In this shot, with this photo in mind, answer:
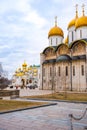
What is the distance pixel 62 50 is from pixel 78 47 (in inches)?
180

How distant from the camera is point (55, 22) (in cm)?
4853

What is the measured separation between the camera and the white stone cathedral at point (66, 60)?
122 feet

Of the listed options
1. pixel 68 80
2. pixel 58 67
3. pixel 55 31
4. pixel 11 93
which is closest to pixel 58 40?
pixel 55 31

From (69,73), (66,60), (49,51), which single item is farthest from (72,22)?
(69,73)

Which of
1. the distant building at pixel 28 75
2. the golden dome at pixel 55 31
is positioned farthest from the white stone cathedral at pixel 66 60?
the distant building at pixel 28 75

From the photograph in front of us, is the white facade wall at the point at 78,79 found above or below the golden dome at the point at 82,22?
below

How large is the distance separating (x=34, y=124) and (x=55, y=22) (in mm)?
41749

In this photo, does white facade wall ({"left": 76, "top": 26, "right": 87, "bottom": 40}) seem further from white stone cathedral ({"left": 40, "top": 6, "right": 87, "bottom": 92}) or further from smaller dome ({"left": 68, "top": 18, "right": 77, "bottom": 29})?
smaller dome ({"left": 68, "top": 18, "right": 77, "bottom": 29})

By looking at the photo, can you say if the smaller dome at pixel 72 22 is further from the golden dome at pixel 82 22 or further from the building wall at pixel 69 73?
the building wall at pixel 69 73

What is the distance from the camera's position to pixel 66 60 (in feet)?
127

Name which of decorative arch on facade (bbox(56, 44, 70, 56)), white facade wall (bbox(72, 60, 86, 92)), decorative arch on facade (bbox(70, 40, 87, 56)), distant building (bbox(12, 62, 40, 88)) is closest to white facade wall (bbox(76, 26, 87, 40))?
decorative arch on facade (bbox(70, 40, 87, 56))

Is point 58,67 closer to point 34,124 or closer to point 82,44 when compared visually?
point 82,44

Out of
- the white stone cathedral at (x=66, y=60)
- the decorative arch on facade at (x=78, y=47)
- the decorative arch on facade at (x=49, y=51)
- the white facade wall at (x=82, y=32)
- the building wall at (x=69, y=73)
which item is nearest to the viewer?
the building wall at (x=69, y=73)

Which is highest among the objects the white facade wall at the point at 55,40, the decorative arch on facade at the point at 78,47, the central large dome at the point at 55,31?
the central large dome at the point at 55,31
